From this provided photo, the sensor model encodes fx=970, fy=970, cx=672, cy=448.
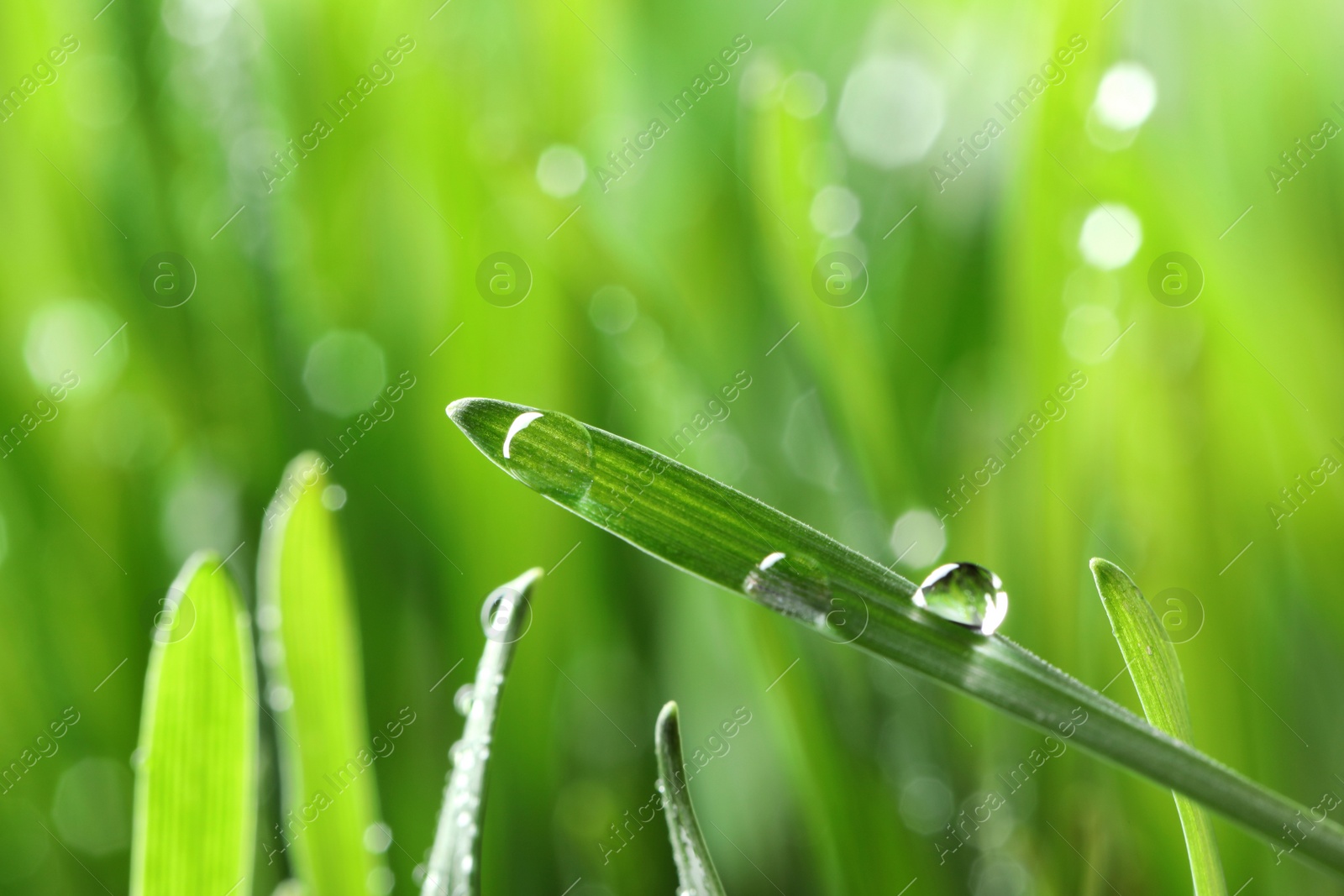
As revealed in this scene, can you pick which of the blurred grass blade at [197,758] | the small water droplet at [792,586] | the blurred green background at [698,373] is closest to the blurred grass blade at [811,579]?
the small water droplet at [792,586]

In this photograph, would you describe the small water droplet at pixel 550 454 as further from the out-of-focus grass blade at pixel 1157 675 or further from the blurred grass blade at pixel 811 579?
the out-of-focus grass blade at pixel 1157 675

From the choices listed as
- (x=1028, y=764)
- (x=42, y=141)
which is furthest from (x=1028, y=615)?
(x=42, y=141)

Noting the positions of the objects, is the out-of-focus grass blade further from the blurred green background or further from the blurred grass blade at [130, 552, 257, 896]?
the blurred grass blade at [130, 552, 257, 896]

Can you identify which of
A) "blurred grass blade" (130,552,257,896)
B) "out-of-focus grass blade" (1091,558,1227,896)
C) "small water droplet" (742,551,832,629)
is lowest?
"out-of-focus grass blade" (1091,558,1227,896)

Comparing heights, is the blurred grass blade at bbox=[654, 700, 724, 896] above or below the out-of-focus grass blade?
above

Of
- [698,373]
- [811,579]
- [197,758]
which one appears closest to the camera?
[811,579]

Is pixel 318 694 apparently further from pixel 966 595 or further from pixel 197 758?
pixel 966 595

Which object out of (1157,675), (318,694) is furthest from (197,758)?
(1157,675)

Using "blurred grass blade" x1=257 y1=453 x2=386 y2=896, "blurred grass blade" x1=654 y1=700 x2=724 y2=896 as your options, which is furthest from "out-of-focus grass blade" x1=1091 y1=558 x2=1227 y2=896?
"blurred grass blade" x1=257 y1=453 x2=386 y2=896
